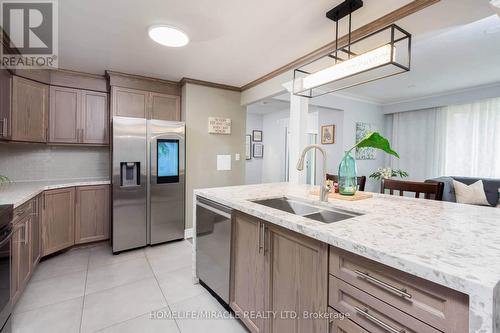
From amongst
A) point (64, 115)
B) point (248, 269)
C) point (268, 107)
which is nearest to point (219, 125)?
point (64, 115)

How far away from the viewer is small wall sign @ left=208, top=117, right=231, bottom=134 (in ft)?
12.2

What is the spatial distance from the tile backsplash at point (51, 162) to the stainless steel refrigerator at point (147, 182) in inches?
34.7

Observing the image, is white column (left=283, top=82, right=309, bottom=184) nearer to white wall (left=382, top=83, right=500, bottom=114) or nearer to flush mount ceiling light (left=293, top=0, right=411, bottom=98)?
flush mount ceiling light (left=293, top=0, right=411, bottom=98)

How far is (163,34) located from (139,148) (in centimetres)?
145

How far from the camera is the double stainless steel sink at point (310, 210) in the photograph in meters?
1.52

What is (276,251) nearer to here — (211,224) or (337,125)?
(211,224)

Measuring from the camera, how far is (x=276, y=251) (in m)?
1.35

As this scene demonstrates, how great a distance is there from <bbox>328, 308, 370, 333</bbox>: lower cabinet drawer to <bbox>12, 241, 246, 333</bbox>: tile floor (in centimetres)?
91

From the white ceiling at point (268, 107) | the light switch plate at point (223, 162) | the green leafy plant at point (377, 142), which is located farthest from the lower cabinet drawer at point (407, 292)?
the white ceiling at point (268, 107)

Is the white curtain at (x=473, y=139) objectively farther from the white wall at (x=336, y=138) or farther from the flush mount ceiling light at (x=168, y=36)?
the flush mount ceiling light at (x=168, y=36)

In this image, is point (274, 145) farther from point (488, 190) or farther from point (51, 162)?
point (51, 162)

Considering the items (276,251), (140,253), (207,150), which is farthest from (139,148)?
(276,251)

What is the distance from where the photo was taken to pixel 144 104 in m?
3.40

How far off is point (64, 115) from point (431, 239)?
3913mm
